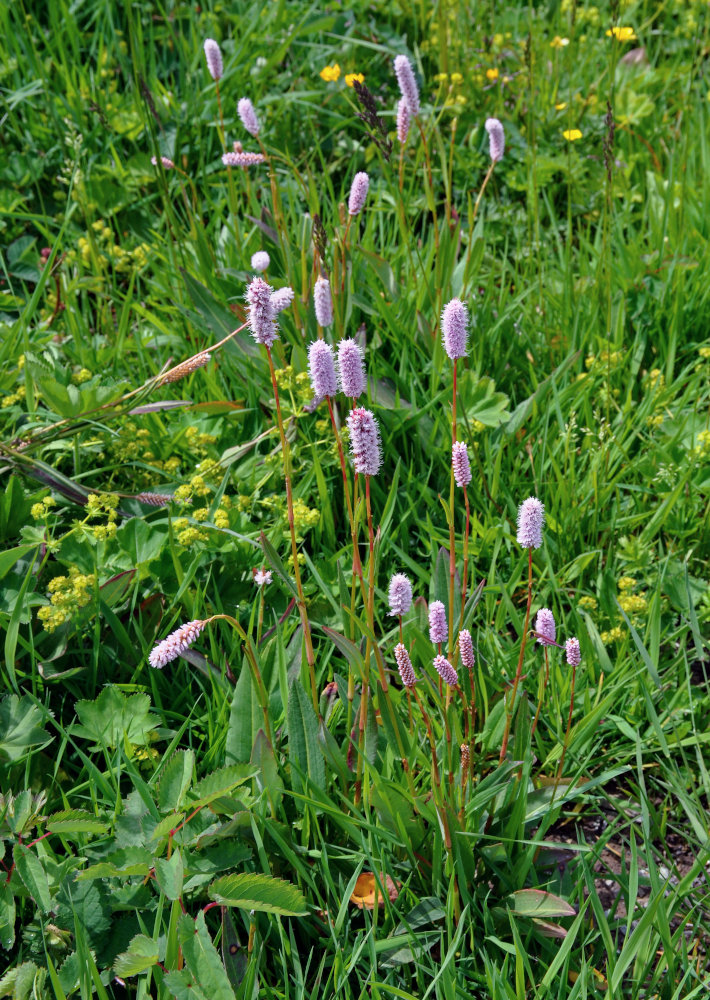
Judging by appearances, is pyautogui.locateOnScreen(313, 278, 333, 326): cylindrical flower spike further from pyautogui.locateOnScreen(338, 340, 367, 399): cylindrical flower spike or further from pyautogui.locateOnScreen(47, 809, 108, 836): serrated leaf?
pyautogui.locateOnScreen(47, 809, 108, 836): serrated leaf

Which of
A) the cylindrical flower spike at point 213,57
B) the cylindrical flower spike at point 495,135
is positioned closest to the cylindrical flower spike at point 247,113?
the cylindrical flower spike at point 213,57

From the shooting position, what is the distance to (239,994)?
1.32 metres

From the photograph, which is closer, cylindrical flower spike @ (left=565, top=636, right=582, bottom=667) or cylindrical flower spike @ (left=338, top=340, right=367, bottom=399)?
cylindrical flower spike @ (left=338, top=340, right=367, bottom=399)

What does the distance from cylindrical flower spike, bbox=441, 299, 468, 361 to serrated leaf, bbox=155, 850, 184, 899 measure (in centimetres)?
83

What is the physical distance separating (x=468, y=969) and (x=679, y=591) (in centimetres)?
93

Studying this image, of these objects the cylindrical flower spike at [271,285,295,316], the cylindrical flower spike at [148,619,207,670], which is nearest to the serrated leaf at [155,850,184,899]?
the cylindrical flower spike at [148,619,207,670]

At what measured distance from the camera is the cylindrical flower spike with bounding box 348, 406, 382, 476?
3.63ft

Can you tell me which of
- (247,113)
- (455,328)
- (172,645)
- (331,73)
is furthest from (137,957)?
(331,73)

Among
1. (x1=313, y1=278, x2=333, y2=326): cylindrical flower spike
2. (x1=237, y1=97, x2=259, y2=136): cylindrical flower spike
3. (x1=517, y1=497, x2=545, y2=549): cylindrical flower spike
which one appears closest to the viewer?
(x1=517, y1=497, x2=545, y2=549): cylindrical flower spike

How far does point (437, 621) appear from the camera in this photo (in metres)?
1.37

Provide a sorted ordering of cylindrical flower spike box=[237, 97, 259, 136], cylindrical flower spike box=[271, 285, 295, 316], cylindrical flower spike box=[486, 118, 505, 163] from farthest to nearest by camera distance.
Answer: cylindrical flower spike box=[237, 97, 259, 136], cylindrical flower spike box=[486, 118, 505, 163], cylindrical flower spike box=[271, 285, 295, 316]

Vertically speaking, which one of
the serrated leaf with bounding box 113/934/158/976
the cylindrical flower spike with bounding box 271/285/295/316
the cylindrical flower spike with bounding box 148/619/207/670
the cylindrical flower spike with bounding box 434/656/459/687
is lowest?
the serrated leaf with bounding box 113/934/158/976

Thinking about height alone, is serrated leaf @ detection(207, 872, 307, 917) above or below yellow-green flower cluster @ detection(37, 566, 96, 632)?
below

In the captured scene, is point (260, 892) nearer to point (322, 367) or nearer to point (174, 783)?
point (174, 783)
